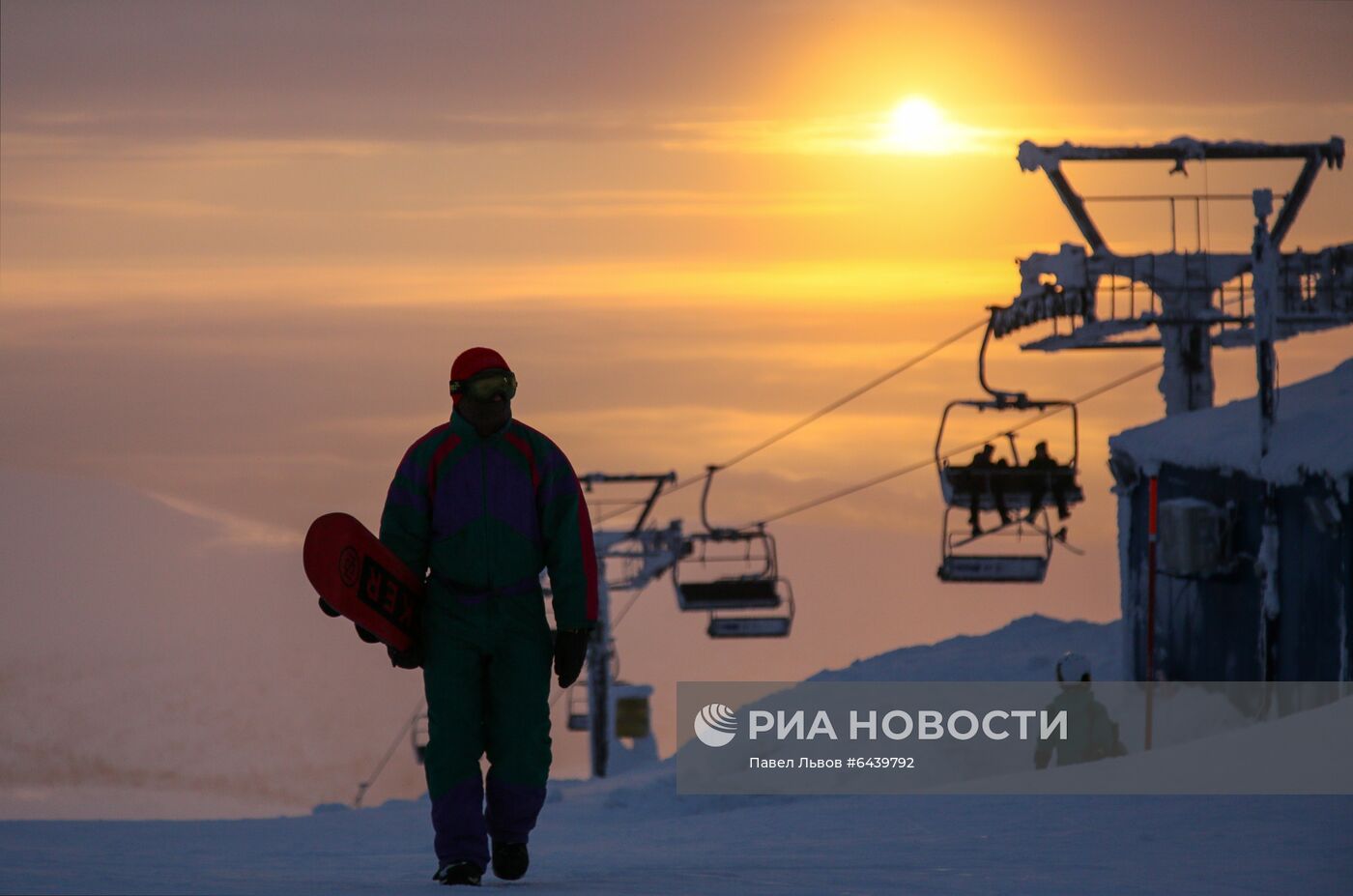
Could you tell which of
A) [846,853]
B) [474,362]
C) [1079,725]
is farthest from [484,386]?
[1079,725]

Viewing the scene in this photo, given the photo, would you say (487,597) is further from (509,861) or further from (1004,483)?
(1004,483)

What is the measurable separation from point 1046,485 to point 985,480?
2.45ft

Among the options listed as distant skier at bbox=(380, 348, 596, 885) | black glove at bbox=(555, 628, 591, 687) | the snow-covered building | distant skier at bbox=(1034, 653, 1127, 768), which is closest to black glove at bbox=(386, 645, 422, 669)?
distant skier at bbox=(380, 348, 596, 885)

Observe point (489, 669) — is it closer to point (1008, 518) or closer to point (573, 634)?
point (573, 634)

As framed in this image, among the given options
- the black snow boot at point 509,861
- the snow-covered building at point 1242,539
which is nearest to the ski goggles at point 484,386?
the black snow boot at point 509,861

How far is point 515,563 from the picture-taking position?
6781 millimetres

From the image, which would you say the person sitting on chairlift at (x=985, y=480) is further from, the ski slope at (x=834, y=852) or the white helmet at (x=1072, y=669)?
the ski slope at (x=834, y=852)

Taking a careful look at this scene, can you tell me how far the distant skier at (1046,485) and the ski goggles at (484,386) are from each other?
1608cm

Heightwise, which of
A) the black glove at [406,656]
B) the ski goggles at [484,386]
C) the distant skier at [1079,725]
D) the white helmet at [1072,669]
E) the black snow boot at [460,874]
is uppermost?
the ski goggles at [484,386]

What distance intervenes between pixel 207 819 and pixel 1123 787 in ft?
18.7

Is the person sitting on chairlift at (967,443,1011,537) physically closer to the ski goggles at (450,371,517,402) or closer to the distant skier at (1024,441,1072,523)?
the distant skier at (1024,441,1072,523)

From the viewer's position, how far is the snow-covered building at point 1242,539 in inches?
607

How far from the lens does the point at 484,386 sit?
6.82 metres

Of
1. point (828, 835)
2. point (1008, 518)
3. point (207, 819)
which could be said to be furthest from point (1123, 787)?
point (1008, 518)
